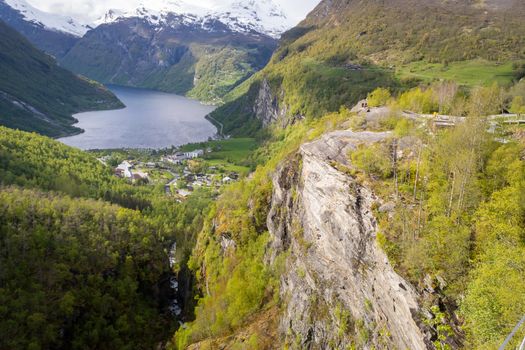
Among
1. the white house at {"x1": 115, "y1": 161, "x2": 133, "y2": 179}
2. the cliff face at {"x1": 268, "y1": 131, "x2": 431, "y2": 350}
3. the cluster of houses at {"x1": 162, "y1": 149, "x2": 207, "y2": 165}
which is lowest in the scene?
the white house at {"x1": 115, "y1": 161, "x2": 133, "y2": 179}

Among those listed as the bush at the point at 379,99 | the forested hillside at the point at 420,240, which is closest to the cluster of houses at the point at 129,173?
the forested hillside at the point at 420,240

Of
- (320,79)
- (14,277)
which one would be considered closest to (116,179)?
(14,277)

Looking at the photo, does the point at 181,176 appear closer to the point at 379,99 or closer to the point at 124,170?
the point at 124,170

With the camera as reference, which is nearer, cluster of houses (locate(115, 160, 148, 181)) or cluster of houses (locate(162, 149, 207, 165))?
cluster of houses (locate(115, 160, 148, 181))

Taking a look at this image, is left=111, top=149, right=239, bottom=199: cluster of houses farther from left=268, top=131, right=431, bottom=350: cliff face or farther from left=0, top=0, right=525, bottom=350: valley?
left=268, top=131, right=431, bottom=350: cliff face

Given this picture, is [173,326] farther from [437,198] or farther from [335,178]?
[437,198]

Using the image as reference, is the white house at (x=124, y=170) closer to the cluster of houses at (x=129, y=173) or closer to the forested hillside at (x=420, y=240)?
the cluster of houses at (x=129, y=173)

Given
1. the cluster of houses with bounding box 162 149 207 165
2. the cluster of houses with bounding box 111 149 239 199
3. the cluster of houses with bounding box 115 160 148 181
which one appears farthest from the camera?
the cluster of houses with bounding box 162 149 207 165

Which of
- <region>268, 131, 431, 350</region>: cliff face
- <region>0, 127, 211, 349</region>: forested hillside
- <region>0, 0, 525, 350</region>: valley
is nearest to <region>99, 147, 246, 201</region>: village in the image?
<region>0, 0, 525, 350</region>: valley

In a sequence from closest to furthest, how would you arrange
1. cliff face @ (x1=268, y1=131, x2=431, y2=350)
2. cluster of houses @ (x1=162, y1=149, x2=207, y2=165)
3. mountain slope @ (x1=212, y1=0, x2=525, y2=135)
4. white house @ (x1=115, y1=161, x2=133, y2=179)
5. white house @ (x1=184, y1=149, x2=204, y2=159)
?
cliff face @ (x1=268, y1=131, x2=431, y2=350) → mountain slope @ (x1=212, y1=0, x2=525, y2=135) → white house @ (x1=115, y1=161, x2=133, y2=179) → cluster of houses @ (x1=162, y1=149, x2=207, y2=165) → white house @ (x1=184, y1=149, x2=204, y2=159)
